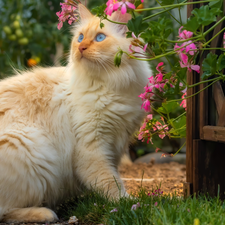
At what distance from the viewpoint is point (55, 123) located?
240cm

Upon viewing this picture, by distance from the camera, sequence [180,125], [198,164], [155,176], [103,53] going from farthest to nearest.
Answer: [155,176]
[180,125]
[103,53]
[198,164]

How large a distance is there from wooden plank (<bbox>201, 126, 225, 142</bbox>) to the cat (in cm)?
66

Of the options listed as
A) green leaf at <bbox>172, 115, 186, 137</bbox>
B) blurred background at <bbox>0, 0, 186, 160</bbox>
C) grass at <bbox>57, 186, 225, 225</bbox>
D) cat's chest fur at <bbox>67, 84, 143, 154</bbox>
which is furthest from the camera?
blurred background at <bbox>0, 0, 186, 160</bbox>

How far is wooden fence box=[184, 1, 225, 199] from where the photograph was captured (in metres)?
1.96

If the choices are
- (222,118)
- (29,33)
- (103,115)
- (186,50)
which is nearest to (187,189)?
(222,118)

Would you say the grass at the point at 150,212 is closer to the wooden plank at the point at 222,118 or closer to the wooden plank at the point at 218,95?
the wooden plank at the point at 222,118

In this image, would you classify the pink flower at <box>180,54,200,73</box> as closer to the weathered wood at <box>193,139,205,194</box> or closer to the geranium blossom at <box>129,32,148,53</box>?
the geranium blossom at <box>129,32,148,53</box>

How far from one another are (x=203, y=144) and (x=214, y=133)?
0.63 feet

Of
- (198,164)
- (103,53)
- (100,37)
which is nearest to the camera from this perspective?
(198,164)

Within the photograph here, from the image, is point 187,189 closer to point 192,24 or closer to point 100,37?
point 192,24

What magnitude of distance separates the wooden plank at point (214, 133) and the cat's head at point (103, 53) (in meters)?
0.76

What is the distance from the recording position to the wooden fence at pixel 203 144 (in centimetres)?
196

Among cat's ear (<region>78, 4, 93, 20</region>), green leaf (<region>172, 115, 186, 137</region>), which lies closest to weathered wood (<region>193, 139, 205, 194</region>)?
green leaf (<region>172, 115, 186, 137</region>)

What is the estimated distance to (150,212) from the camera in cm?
163
